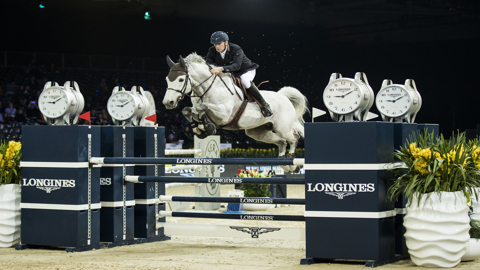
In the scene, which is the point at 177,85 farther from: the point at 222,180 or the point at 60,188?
the point at 60,188

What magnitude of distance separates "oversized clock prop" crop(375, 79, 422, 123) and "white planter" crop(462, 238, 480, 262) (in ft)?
3.16

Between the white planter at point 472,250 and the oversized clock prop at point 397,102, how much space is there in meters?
0.96

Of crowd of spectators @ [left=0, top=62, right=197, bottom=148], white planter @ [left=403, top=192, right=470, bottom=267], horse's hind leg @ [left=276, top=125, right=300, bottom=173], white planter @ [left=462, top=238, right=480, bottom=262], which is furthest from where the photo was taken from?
crowd of spectators @ [left=0, top=62, right=197, bottom=148]

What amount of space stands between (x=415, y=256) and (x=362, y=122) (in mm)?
924

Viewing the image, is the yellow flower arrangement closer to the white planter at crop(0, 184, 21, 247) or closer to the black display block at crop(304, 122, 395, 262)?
the white planter at crop(0, 184, 21, 247)

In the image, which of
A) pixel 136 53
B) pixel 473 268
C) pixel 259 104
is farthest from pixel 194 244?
pixel 136 53

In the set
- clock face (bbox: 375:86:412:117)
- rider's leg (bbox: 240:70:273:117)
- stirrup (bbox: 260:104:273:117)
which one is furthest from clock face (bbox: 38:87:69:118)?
clock face (bbox: 375:86:412:117)

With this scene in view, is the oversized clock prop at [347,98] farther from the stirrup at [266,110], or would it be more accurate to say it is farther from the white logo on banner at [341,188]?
the stirrup at [266,110]

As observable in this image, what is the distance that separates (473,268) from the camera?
3180 mm

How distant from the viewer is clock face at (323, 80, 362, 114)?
3.36 meters

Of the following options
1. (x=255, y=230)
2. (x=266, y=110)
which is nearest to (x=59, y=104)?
(x=266, y=110)

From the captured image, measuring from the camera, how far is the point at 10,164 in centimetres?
450

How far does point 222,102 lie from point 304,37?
11.4 m

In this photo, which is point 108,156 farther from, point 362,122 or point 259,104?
point 362,122
